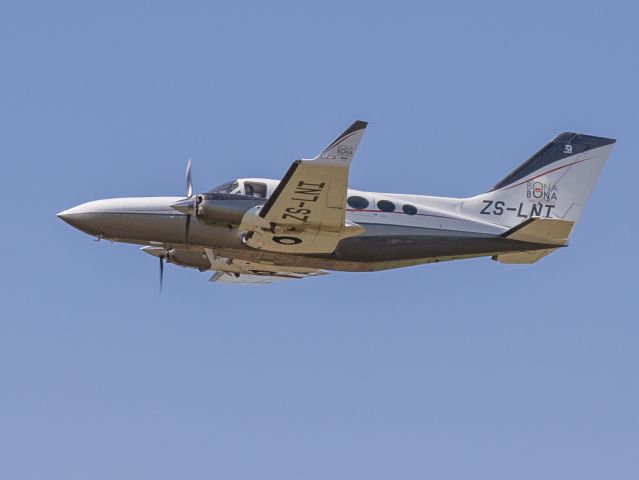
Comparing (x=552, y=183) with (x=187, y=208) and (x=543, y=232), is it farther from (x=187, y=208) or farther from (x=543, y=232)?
(x=187, y=208)

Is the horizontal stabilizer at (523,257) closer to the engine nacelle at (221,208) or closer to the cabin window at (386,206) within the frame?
the cabin window at (386,206)

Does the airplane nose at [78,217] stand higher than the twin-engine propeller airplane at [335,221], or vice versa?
the twin-engine propeller airplane at [335,221]

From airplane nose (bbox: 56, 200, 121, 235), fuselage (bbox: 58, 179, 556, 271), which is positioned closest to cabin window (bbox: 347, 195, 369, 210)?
fuselage (bbox: 58, 179, 556, 271)

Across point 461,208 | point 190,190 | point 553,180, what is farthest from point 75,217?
point 553,180

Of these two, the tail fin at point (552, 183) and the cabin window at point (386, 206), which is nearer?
the cabin window at point (386, 206)

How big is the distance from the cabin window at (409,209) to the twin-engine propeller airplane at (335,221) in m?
0.03

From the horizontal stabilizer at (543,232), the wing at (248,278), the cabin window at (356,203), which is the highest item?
the horizontal stabilizer at (543,232)

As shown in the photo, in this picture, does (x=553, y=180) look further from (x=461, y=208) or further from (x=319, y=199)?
(x=319, y=199)

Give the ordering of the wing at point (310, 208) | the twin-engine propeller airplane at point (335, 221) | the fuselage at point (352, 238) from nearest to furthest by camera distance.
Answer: the wing at point (310, 208)
the twin-engine propeller airplane at point (335, 221)
the fuselage at point (352, 238)

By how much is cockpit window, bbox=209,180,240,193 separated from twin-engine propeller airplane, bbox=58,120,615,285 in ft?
0.14

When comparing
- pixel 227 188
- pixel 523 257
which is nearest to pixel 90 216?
pixel 227 188

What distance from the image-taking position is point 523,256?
37594 mm

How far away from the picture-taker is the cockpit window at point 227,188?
34531 mm

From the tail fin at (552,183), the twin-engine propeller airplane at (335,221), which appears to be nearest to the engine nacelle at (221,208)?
the twin-engine propeller airplane at (335,221)
